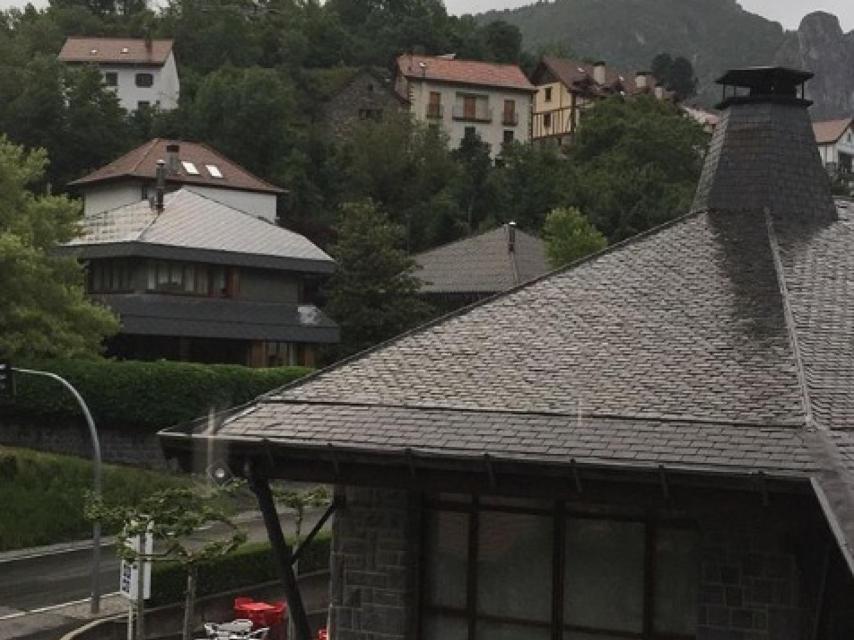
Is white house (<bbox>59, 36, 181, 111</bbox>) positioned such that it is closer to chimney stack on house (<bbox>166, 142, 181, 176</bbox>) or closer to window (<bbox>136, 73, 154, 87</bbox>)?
window (<bbox>136, 73, 154, 87</bbox>)

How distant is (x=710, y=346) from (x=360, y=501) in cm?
352

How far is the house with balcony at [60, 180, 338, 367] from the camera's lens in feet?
147

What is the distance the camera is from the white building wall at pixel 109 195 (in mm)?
61125

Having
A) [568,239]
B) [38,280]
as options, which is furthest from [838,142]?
[38,280]

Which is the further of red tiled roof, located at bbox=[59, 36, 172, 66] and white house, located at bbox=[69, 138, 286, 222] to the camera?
red tiled roof, located at bbox=[59, 36, 172, 66]

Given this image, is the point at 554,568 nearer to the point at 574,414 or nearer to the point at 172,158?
the point at 574,414

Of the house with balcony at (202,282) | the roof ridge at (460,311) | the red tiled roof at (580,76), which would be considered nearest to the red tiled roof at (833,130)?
the red tiled roof at (580,76)

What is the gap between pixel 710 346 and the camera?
11289mm

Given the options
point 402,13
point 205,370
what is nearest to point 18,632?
point 205,370

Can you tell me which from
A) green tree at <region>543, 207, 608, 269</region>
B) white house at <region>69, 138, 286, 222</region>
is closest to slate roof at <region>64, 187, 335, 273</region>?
green tree at <region>543, 207, 608, 269</region>

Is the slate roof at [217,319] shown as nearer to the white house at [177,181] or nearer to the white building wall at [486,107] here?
the white house at [177,181]

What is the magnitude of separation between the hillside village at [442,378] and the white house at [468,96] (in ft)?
56.0

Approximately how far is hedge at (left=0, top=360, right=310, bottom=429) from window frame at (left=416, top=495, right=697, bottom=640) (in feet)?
94.1

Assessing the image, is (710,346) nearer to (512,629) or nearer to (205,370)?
(512,629)
